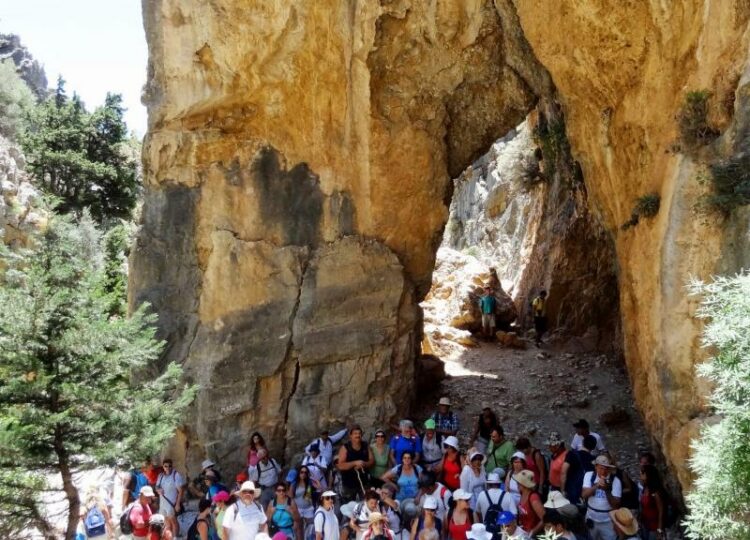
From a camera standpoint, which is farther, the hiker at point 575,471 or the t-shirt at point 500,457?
the t-shirt at point 500,457

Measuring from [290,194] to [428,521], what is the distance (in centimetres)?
624

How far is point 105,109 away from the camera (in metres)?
25.0

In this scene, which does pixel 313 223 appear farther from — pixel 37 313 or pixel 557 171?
pixel 557 171

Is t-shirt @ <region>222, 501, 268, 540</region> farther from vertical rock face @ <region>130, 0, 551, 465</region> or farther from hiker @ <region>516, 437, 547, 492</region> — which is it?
vertical rock face @ <region>130, 0, 551, 465</region>

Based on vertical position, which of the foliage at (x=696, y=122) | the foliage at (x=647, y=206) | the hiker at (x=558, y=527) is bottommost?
the hiker at (x=558, y=527)

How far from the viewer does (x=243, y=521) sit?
7070 millimetres

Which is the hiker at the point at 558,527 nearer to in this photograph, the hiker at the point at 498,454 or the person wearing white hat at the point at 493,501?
the person wearing white hat at the point at 493,501

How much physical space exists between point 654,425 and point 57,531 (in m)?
A: 7.50

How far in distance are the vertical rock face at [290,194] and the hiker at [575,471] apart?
395cm

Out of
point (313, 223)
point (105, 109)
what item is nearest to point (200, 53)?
point (313, 223)

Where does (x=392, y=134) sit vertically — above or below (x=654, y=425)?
above

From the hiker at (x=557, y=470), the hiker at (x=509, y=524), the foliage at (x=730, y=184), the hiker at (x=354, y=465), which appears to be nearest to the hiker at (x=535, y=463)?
the hiker at (x=557, y=470)

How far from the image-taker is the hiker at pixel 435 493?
720cm

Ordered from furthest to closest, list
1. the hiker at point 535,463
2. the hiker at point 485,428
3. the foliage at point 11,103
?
the foliage at point 11,103 → the hiker at point 485,428 → the hiker at point 535,463
